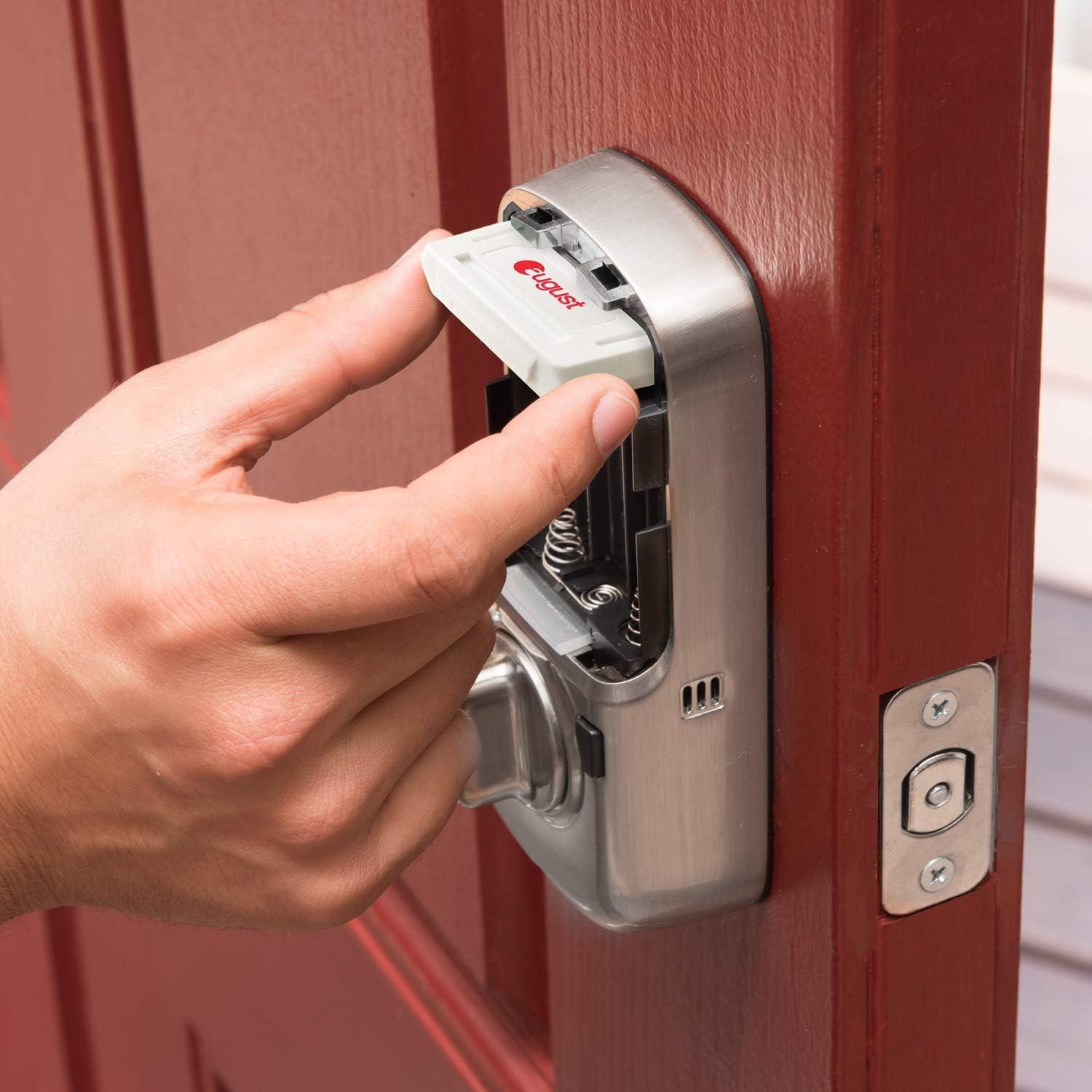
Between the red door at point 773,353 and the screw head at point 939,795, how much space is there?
2 centimetres

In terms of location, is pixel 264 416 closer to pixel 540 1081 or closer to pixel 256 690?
pixel 256 690

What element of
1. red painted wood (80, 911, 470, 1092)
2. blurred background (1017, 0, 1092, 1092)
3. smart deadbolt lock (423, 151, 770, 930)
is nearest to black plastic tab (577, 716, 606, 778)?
smart deadbolt lock (423, 151, 770, 930)

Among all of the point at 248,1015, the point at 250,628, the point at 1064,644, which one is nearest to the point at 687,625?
the point at 250,628

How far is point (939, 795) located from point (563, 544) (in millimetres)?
127

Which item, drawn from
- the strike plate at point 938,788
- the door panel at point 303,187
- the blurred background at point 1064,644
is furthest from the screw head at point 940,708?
the blurred background at point 1064,644

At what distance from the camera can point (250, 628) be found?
1.34 ft

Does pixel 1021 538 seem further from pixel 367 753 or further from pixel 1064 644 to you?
pixel 1064 644

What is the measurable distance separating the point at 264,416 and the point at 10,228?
485 mm

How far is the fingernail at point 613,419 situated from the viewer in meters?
0.36

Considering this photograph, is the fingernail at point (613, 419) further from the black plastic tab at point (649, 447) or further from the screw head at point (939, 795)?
the screw head at point (939, 795)

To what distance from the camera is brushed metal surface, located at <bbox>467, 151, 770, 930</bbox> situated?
1.22ft

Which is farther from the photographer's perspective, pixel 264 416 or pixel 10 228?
pixel 10 228

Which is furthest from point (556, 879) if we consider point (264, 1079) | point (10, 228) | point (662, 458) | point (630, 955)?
point (10, 228)

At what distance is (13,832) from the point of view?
1.60ft
